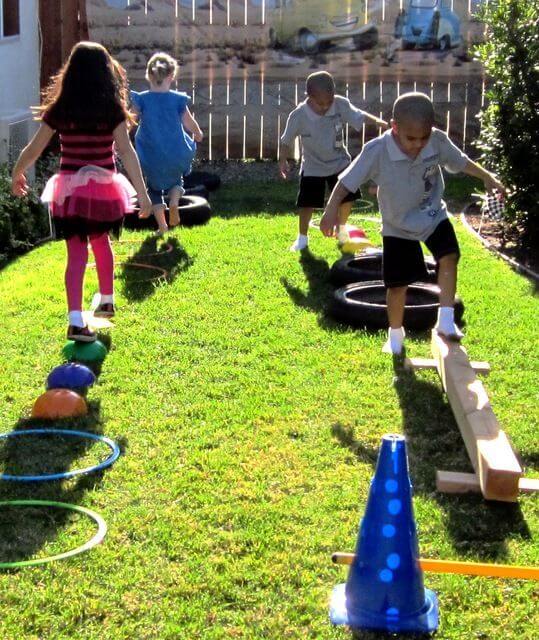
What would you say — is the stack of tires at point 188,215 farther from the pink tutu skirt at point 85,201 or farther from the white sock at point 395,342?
the white sock at point 395,342

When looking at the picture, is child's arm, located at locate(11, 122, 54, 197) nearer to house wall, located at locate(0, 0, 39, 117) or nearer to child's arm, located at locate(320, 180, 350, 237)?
child's arm, located at locate(320, 180, 350, 237)

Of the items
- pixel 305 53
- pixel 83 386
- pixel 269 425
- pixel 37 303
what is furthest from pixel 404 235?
pixel 305 53

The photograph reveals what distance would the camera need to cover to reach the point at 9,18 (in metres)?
12.8

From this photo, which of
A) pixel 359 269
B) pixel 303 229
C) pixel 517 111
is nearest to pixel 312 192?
pixel 303 229

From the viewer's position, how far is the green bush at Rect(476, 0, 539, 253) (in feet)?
31.9

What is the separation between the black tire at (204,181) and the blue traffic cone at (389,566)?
386 inches

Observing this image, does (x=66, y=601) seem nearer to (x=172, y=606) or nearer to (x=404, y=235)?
(x=172, y=606)

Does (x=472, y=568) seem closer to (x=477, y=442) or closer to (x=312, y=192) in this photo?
(x=477, y=442)

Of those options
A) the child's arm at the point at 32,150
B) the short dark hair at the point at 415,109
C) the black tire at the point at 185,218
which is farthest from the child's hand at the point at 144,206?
the black tire at the point at 185,218

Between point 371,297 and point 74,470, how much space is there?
12.4ft

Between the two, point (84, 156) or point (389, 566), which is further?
point (84, 156)

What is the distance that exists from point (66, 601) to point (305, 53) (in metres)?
12.2

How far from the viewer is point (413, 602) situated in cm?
366

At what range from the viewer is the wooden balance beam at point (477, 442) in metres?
4.50
